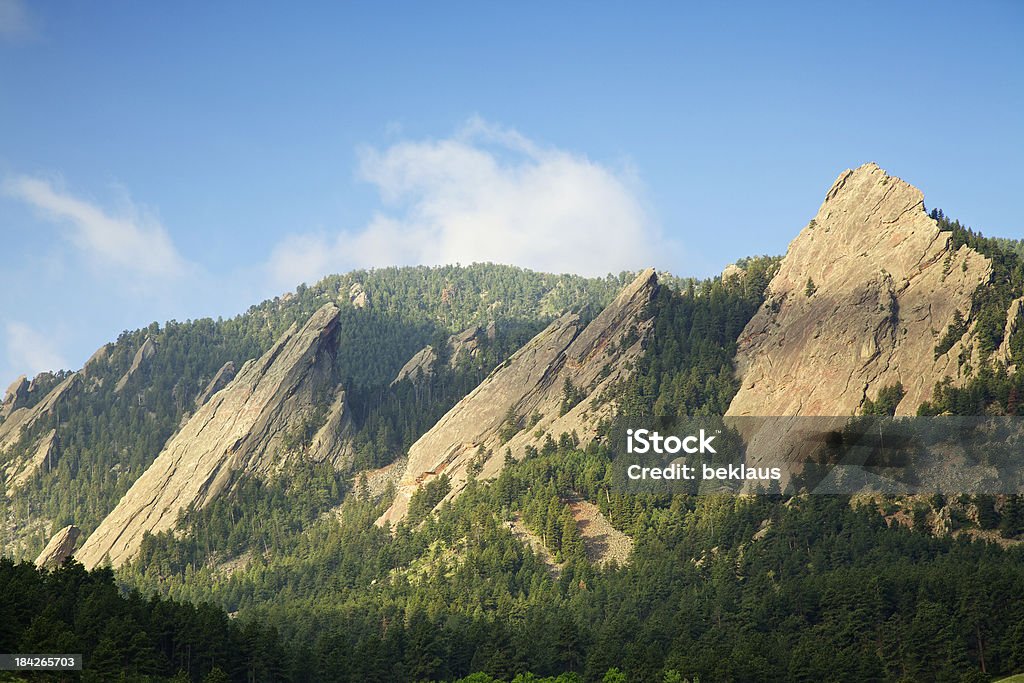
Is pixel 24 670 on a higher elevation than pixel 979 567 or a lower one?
lower

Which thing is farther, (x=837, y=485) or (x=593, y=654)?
(x=837, y=485)

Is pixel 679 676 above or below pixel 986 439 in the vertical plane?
below

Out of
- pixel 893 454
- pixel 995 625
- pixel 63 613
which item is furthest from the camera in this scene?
pixel 893 454

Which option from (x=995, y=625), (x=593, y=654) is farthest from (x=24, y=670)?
(x=995, y=625)

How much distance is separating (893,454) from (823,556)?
22331 millimetres

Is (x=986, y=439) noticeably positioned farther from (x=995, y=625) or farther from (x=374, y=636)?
(x=374, y=636)

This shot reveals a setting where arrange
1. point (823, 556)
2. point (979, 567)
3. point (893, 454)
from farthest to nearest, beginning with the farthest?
point (893, 454)
point (823, 556)
point (979, 567)

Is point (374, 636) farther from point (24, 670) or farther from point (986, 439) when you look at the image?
point (986, 439)

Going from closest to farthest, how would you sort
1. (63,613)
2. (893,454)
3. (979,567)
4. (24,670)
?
(24,670)
(63,613)
(979,567)
(893,454)

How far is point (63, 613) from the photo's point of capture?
136m

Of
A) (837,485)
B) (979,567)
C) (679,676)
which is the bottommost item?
(679,676)

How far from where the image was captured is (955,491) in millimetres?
185625

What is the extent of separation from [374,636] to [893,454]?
81765 millimetres

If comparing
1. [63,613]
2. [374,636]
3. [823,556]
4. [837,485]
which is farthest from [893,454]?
[63,613]
